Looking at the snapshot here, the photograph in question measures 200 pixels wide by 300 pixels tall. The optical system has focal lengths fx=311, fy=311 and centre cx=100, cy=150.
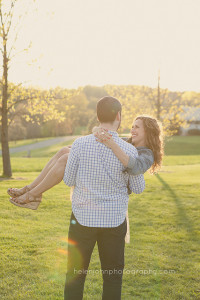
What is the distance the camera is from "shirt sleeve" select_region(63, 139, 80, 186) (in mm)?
2697

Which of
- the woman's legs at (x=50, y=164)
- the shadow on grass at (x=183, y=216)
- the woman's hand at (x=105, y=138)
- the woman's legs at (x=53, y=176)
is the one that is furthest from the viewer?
the shadow on grass at (x=183, y=216)

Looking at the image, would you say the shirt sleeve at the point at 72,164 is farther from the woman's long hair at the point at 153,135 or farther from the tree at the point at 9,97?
the tree at the point at 9,97

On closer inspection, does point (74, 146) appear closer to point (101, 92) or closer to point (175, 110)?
point (175, 110)

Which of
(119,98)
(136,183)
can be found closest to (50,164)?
(136,183)

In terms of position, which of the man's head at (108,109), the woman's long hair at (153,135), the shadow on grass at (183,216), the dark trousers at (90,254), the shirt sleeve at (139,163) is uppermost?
the man's head at (108,109)

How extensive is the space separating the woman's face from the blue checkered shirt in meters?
0.41

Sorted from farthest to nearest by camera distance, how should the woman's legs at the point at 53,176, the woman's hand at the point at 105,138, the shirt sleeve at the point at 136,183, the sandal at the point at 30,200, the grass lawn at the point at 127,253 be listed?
the grass lawn at the point at 127,253, the sandal at the point at 30,200, the woman's legs at the point at 53,176, the shirt sleeve at the point at 136,183, the woman's hand at the point at 105,138

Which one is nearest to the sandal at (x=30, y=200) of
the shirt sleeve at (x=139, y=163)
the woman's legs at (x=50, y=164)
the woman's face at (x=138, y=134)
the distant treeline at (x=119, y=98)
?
the woman's legs at (x=50, y=164)

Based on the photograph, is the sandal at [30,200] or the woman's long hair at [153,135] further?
the sandal at [30,200]

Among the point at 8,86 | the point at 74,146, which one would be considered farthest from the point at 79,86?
the point at 74,146

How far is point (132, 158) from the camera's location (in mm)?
2703

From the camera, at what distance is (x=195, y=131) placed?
63.6 m

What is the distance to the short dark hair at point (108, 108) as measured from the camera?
8.70ft

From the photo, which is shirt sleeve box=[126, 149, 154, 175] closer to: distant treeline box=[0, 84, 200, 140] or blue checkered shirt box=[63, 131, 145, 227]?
blue checkered shirt box=[63, 131, 145, 227]
